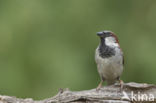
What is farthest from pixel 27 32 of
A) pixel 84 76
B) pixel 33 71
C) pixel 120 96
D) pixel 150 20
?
pixel 120 96

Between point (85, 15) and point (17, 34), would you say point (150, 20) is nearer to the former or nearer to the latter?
point (85, 15)

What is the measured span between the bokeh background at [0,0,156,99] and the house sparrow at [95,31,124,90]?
151 cm

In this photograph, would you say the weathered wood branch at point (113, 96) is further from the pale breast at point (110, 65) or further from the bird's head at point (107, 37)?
the bird's head at point (107, 37)

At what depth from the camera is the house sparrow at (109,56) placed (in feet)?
18.0

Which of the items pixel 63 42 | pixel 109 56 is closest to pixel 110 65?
pixel 109 56

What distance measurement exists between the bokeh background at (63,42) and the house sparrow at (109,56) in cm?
151

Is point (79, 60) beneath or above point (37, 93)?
above

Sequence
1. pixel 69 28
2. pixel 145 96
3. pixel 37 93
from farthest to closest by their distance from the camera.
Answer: pixel 69 28
pixel 37 93
pixel 145 96

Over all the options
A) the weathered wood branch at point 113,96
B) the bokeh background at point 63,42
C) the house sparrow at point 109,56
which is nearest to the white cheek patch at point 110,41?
the house sparrow at point 109,56

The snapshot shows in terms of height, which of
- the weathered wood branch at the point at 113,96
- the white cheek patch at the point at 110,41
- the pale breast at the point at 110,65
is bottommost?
the weathered wood branch at the point at 113,96

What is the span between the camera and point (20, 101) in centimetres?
506

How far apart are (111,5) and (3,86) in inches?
89.2

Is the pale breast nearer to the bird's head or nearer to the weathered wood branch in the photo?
the bird's head

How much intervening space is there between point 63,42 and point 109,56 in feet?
6.56
